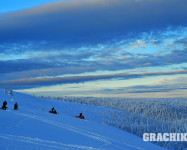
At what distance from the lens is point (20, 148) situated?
7234 mm

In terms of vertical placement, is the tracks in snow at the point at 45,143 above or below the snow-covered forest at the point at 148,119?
above

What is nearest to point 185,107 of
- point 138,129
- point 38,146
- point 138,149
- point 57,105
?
point 57,105

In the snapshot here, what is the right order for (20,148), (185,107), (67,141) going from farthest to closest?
(185,107) < (67,141) < (20,148)

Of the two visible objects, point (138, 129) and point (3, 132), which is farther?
point (138, 129)

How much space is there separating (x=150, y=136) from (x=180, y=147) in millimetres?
2284

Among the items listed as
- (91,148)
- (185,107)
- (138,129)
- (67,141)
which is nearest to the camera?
(91,148)

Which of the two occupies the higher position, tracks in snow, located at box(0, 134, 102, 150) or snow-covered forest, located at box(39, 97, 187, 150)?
tracks in snow, located at box(0, 134, 102, 150)

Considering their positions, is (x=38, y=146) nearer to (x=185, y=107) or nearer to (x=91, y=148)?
(x=91, y=148)

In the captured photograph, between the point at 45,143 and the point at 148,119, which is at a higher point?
the point at 45,143

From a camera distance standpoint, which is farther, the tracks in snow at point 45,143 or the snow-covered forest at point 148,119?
the snow-covered forest at point 148,119

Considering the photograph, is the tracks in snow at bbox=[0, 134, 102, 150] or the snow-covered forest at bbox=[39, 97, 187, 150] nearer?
the tracks in snow at bbox=[0, 134, 102, 150]

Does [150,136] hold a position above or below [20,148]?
below

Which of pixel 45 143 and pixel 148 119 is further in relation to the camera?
pixel 148 119

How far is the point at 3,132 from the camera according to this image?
9328 mm
